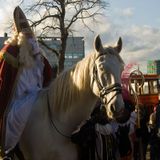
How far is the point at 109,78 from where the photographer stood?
452 centimetres

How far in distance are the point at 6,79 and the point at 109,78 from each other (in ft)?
5.25

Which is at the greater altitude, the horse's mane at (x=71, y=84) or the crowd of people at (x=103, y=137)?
the horse's mane at (x=71, y=84)

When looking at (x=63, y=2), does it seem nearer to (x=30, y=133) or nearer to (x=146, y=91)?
(x=146, y=91)

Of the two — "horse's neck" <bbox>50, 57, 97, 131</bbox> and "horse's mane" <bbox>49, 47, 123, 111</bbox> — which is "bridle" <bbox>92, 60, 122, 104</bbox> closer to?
"horse's mane" <bbox>49, 47, 123, 111</bbox>

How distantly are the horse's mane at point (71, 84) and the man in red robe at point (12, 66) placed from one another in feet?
1.81

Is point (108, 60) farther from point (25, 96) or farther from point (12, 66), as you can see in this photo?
point (12, 66)

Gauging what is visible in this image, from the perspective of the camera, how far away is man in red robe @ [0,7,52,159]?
545 cm

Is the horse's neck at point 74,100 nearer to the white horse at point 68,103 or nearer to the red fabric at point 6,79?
the white horse at point 68,103

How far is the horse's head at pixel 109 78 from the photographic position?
→ 4418 millimetres

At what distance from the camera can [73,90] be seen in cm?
502

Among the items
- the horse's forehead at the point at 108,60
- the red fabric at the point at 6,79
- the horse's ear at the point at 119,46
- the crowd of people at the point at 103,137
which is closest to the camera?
the horse's forehead at the point at 108,60

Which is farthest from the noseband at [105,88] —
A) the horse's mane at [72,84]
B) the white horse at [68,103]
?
the horse's mane at [72,84]

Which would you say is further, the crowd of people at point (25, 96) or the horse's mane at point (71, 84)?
the crowd of people at point (25, 96)

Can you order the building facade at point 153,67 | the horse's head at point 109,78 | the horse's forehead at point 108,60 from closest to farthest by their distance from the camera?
the horse's head at point 109,78
the horse's forehead at point 108,60
the building facade at point 153,67
